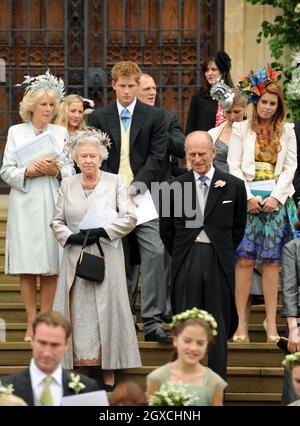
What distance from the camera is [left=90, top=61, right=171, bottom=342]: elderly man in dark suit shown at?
12.0 m

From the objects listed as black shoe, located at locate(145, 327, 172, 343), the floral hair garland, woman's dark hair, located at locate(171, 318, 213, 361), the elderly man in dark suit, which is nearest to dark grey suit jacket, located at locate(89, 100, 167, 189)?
the elderly man in dark suit

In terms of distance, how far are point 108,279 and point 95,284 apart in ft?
0.33

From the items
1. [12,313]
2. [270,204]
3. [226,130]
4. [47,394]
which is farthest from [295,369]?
[12,313]

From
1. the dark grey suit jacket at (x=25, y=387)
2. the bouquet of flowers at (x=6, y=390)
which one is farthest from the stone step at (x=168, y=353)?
the bouquet of flowers at (x=6, y=390)

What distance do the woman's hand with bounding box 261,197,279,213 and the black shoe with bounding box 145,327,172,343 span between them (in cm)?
119

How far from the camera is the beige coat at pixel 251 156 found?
39.4ft

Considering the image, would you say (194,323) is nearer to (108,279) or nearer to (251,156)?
(108,279)

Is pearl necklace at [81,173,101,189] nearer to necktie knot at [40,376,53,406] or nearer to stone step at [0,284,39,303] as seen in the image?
stone step at [0,284,39,303]

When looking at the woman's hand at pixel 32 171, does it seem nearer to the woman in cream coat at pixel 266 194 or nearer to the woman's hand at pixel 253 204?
the woman in cream coat at pixel 266 194

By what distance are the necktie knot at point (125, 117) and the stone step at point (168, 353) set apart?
1.73 m

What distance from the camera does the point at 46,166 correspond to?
12102 millimetres

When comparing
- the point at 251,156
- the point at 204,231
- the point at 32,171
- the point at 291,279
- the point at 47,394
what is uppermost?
the point at 251,156

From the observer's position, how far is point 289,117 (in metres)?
15.9
